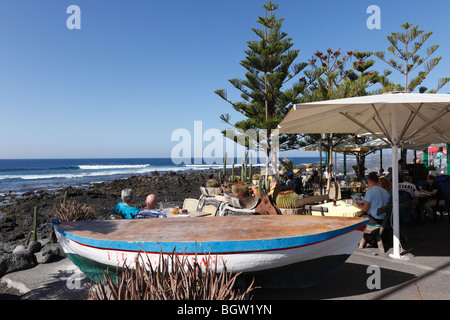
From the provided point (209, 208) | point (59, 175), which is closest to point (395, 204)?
point (209, 208)

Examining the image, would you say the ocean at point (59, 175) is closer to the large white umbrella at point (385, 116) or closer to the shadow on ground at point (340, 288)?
the large white umbrella at point (385, 116)

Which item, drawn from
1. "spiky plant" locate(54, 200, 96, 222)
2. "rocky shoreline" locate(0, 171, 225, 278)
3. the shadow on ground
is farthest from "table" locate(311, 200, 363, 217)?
"rocky shoreline" locate(0, 171, 225, 278)

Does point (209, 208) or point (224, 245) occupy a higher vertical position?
A: point (224, 245)

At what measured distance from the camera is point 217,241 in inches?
92.5

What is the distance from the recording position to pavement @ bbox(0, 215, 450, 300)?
2.89 m

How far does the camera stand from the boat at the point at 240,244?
2.36m

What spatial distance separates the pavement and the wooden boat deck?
63 centimetres

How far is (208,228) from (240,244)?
643 mm

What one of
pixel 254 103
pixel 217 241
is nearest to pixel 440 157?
pixel 254 103

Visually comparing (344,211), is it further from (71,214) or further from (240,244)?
(71,214)

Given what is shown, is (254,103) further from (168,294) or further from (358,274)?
(168,294)

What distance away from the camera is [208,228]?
9.53ft

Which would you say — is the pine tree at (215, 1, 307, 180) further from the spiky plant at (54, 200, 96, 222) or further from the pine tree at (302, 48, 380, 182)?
the spiky plant at (54, 200, 96, 222)

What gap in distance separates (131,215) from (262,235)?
2.23 metres
